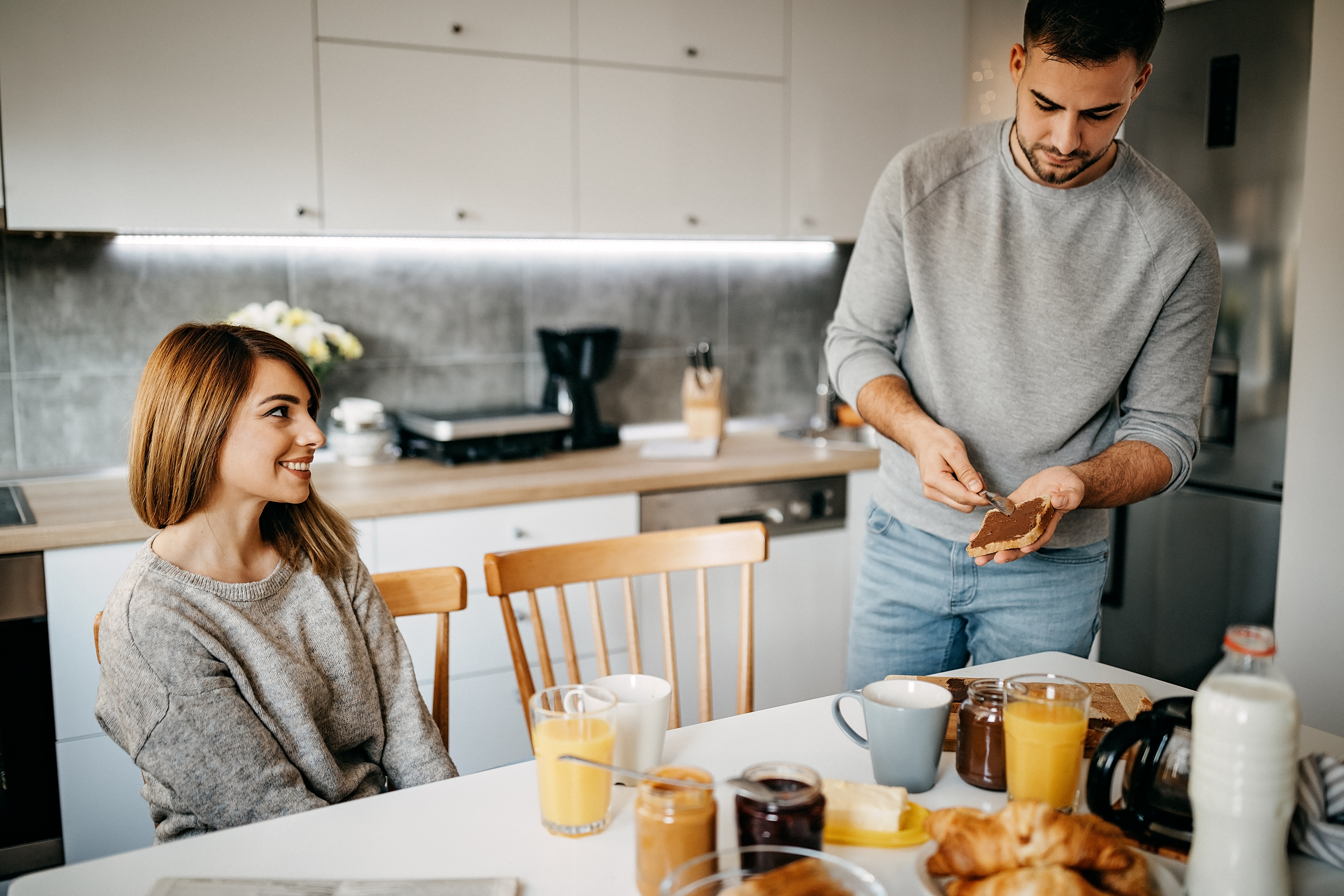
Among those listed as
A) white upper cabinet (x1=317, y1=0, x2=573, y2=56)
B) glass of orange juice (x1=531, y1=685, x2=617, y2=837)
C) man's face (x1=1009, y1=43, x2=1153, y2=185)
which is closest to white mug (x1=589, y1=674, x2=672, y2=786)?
glass of orange juice (x1=531, y1=685, x2=617, y2=837)

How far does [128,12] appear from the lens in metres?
2.12

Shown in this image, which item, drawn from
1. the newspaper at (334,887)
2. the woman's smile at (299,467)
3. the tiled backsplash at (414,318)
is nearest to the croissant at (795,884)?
the newspaper at (334,887)

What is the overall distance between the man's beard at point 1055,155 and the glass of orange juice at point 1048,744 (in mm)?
810

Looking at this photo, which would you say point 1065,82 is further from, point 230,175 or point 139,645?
point 230,175

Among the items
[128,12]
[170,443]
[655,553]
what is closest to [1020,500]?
[655,553]

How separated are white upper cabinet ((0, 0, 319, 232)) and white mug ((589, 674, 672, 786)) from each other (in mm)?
1653

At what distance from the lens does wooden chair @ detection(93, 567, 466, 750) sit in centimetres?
145

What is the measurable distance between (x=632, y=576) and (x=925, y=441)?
511mm

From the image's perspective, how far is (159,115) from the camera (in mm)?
2168

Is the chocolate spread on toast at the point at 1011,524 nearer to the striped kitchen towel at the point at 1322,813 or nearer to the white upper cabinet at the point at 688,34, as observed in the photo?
the striped kitchen towel at the point at 1322,813

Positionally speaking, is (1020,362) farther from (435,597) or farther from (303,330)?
(303,330)

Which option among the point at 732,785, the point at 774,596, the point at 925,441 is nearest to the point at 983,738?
the point at 732,785

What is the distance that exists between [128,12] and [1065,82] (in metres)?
1.82

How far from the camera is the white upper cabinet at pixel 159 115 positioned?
6.79 feet
